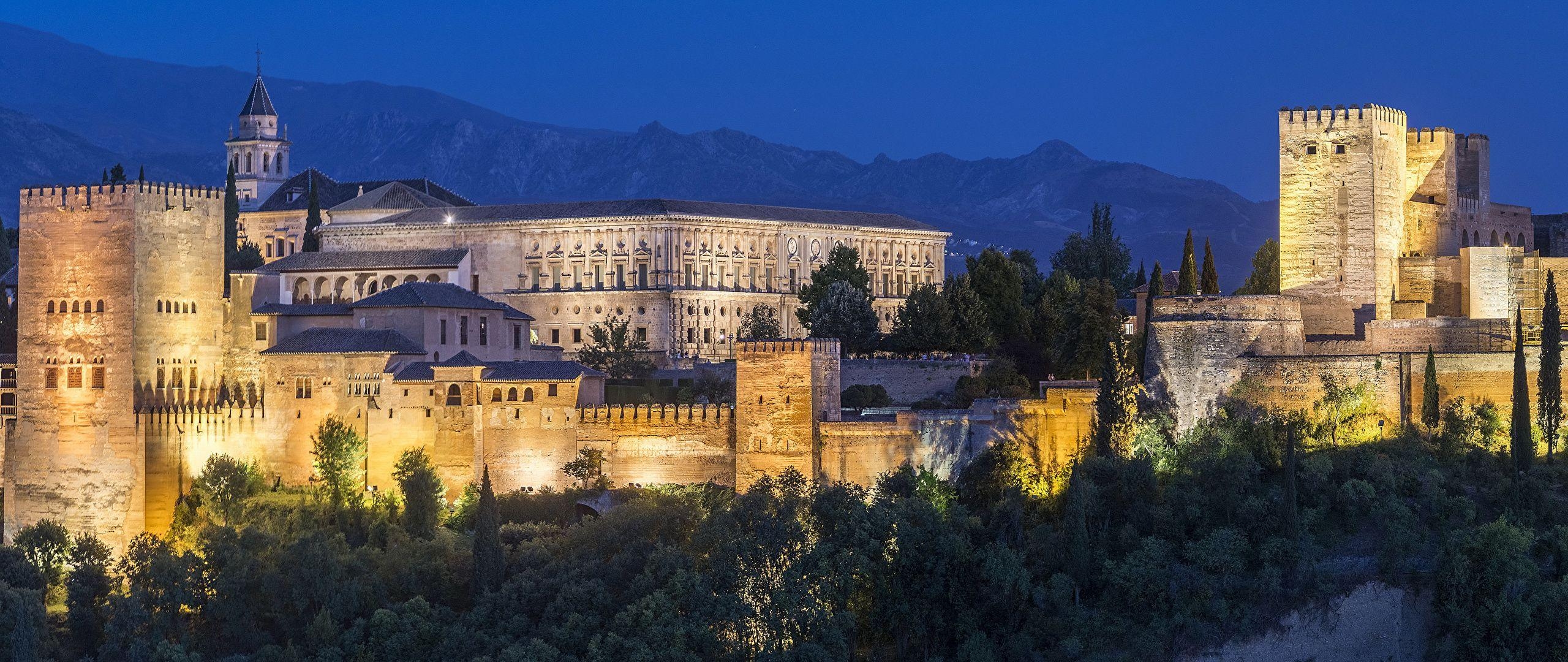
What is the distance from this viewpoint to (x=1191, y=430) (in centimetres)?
4884

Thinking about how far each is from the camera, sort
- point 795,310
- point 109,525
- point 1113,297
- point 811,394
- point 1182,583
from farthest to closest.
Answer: point 795,310 < point 1113,297 < point 109,525 < point 811,394 < point 1182,583

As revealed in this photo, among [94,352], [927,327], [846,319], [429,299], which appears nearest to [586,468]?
[429,299]

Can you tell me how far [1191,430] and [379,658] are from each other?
19.1m

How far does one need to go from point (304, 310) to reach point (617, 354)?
35.5ft

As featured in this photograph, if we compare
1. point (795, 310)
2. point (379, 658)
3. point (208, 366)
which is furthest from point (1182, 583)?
point (795, 310)

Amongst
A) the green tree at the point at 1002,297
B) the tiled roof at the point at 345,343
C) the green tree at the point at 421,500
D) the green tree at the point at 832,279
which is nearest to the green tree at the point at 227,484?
the tiled roof at the point at 345,343

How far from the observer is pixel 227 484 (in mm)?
55469

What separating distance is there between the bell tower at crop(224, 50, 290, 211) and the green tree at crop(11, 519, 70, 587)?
67760mm

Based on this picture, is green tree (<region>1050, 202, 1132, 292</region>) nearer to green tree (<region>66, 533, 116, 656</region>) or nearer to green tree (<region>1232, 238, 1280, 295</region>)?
green tree (<region>1232, 238, 1280, 295</region>)

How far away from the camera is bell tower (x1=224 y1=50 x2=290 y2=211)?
402 ft

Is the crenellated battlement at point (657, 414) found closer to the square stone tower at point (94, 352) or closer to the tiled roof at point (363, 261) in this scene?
the square stone tower at point (94, 352)

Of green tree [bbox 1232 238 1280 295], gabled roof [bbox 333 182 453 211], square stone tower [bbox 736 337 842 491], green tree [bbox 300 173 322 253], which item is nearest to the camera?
square stone tower [bbox 736 337 842 491]

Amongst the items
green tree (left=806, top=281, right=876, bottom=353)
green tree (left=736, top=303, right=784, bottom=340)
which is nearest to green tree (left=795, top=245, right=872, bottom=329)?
green tree (left=806, top=281, right=876, bottom=353)

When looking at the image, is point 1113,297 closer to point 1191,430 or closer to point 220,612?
point 1191,430
